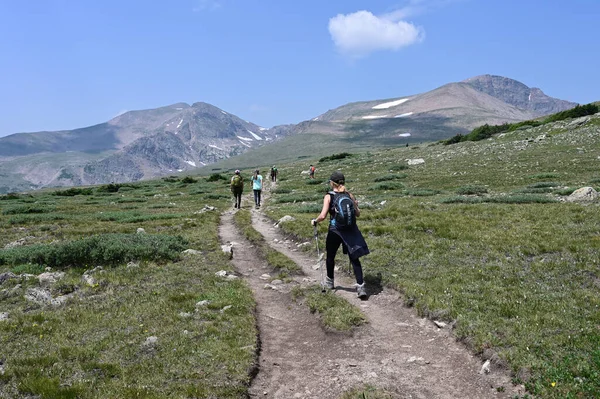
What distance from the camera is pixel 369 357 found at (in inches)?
333

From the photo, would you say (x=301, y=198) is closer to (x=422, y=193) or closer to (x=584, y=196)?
(x=422, y=193)

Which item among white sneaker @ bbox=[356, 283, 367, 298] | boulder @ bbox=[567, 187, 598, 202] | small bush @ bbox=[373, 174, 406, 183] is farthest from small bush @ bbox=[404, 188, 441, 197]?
white sneaker @ bbox=[356, 283, 367, 298]

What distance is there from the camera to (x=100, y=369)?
25.9 ft

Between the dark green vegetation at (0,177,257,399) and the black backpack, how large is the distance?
3449mm

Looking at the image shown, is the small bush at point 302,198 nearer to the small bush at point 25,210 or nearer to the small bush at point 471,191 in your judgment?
the small bush at point 471,191

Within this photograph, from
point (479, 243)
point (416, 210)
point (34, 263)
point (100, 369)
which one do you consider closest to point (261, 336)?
point (100, 369)

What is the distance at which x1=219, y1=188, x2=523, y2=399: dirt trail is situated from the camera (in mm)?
7312

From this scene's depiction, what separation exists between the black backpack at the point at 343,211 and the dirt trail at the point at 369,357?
88.0 inches

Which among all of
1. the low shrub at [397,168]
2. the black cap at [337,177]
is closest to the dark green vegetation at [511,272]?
the black cap at [337,177]

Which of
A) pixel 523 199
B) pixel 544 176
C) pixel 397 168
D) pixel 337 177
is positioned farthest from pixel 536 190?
pixel 397 168

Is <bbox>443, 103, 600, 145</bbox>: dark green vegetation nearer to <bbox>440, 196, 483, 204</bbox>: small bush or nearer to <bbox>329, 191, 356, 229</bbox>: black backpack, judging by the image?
→ <bbox>440, 196, 483, 204</bbox>: small bush

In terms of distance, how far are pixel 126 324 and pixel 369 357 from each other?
592 centimetres

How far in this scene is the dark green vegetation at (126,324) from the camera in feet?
24.3

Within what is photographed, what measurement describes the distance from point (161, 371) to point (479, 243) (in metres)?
11.6
